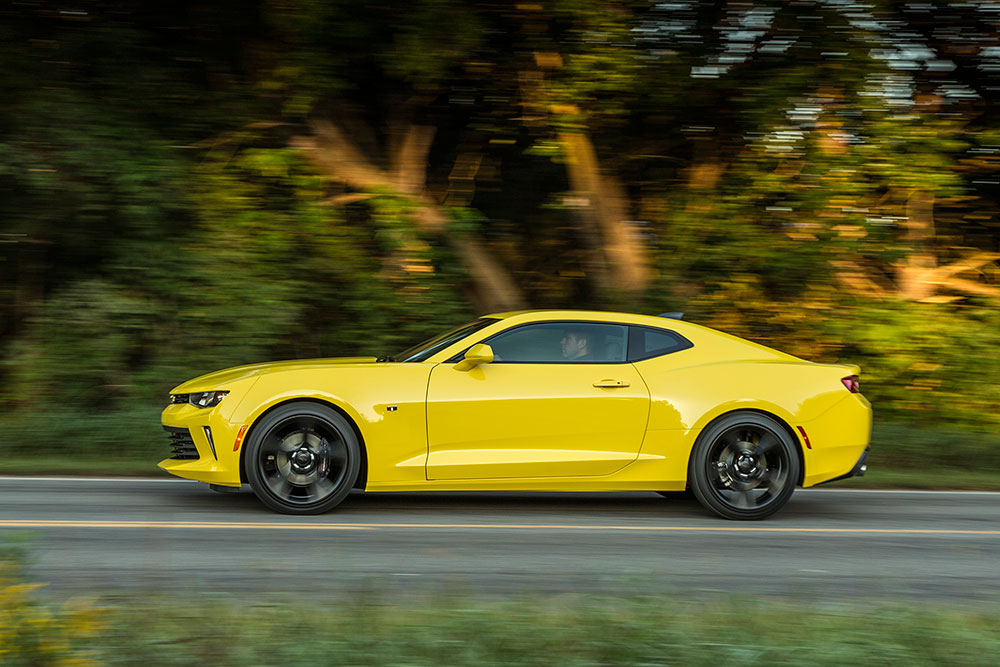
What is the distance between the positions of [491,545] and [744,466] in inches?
83.6

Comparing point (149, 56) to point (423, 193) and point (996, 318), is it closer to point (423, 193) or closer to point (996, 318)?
point (423, 193)

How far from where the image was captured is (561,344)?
7.57 metres

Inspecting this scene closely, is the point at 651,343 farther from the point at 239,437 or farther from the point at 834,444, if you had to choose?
the point at 239,437

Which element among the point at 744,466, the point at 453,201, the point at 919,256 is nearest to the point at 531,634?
the point at 744,466

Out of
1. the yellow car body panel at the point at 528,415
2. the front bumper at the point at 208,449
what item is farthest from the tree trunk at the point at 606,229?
the front bumper at the point at 208,449

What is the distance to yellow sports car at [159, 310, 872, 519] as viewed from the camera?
281 inches

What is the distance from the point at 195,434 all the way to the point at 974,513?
19.4ft

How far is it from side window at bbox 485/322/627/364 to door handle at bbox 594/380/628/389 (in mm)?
199

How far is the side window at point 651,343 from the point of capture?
7.59 meters

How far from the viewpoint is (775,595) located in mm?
5297

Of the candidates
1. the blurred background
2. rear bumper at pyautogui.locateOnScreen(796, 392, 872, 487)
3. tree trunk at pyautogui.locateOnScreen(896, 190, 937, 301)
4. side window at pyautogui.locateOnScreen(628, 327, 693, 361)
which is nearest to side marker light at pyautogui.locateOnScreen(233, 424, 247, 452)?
side window at pyautogui.locateOnScreen(628, 327, 693, 361)

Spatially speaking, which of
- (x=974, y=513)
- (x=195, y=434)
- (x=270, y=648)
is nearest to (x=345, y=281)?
(x=195, y=434)

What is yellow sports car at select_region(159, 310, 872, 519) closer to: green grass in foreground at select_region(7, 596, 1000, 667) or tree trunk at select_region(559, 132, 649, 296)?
green grass in foreground at select_region(7, 596, 1000, 667)

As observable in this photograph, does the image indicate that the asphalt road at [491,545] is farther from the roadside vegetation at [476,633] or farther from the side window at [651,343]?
the side window at [651,343]
